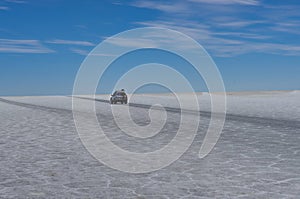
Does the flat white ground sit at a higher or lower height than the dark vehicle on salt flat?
lower

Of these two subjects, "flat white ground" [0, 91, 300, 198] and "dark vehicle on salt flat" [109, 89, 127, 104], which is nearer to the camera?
"flat white ground" [0, 91, 300, 198]

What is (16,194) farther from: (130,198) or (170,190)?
(170,190)

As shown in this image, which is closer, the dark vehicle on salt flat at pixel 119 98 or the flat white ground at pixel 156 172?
the flat white ground at pixel 156 172

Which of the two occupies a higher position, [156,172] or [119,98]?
[119,98]

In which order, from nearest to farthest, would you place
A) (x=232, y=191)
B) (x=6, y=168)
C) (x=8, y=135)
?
(x=232, y=191), (x=6, y=168), (x=8, y=135)

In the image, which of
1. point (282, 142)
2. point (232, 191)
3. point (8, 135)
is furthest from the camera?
point (8, 135)

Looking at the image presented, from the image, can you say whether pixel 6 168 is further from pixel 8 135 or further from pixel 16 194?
pixel 8 135

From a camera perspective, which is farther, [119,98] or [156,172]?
[119,98]

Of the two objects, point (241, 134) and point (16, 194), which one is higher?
point (241, 134)

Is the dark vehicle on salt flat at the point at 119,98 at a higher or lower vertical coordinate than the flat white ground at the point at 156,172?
A: higher

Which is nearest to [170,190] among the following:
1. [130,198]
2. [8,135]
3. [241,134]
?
[130,198]

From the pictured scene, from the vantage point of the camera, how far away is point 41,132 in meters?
13.9

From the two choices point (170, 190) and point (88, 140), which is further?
point (88, 140)

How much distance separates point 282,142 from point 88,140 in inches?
212
